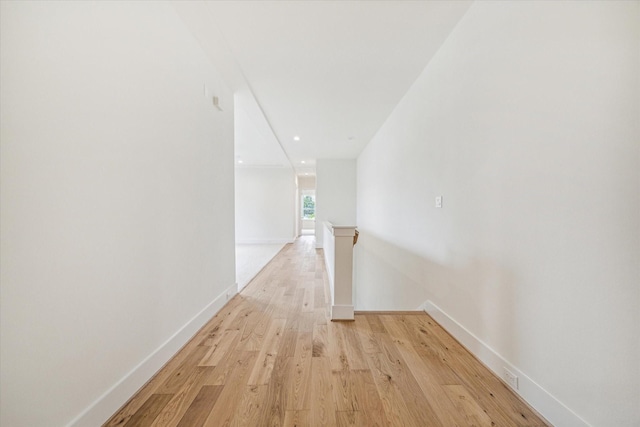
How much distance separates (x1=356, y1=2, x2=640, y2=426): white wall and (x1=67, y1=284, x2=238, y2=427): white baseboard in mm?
2102

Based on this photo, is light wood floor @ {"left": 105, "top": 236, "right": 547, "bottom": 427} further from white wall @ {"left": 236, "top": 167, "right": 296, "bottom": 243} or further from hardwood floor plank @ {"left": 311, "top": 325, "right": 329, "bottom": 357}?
white wall @ {"left": 236, "top": 167, "right": 296, "bottom": 243}

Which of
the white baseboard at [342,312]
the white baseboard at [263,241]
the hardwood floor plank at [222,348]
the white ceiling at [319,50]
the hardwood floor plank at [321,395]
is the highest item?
the white ceiling at [319,50]

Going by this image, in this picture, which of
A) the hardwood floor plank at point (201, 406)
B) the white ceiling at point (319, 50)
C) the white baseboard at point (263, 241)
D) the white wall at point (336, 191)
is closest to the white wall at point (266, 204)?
the white baseboard at point (263, 241)

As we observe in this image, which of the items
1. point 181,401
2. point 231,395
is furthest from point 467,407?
point 181,401

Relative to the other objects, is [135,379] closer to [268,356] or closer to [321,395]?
[268,356]

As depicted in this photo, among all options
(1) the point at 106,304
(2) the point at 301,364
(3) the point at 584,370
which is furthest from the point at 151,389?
(3) the point at 584,370

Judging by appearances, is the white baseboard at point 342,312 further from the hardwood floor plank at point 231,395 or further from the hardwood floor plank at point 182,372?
the hardwood floor plank at point 182,372

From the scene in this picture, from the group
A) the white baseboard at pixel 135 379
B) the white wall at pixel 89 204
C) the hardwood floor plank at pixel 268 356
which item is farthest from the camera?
the hardwood floor plank at pixel 268 356

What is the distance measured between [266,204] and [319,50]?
7.06m

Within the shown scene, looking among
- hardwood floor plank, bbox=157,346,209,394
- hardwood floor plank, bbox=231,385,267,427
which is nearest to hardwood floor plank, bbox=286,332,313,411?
hardwood floor plank, bbox=231,385,267,427

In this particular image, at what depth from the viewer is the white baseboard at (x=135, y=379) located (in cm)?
114

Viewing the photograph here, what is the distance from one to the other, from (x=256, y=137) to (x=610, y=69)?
200 inches

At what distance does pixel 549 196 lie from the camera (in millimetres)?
1217

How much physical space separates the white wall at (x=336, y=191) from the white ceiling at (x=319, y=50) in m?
3.33
